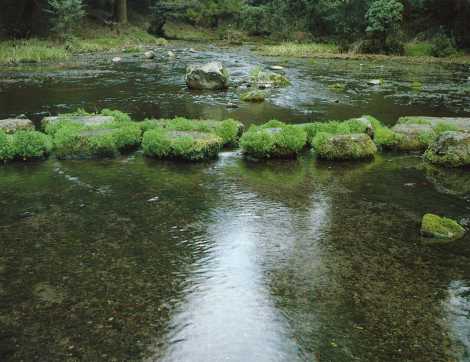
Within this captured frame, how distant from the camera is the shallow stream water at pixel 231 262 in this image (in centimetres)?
405

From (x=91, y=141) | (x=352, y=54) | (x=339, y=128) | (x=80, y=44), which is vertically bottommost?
(x=91, y=141)

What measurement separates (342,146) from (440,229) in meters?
3.63

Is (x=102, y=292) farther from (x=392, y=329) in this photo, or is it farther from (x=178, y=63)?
(x=178, y=63)

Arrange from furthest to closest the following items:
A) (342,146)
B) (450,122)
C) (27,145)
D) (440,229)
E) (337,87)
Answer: (337,87) < (450,122) < (342,146) < (27,145) < (440,229)

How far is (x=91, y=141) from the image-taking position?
932 centimetres

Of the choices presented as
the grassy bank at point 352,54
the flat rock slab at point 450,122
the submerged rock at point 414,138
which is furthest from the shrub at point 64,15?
the submerged rock at point 414,138

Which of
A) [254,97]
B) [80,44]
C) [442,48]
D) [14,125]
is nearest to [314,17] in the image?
[442,48]

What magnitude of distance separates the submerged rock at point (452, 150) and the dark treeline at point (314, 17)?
2850 cm

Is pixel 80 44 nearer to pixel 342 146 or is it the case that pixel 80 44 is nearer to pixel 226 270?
pixel 342 146

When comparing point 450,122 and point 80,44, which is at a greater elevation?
point 80,44

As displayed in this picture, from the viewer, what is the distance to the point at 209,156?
31.0 ft

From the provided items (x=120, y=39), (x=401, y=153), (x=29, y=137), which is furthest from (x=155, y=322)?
(x=120, y=39)

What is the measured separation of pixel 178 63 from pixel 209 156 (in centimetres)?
1837

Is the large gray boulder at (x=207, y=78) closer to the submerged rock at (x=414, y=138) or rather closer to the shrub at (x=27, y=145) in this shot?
the submerged rock at (x=414, y=138)
